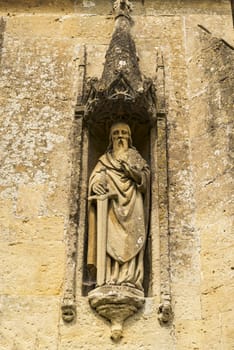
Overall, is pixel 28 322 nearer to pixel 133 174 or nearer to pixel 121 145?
pixel 133 174

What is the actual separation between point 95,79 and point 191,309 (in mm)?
2597

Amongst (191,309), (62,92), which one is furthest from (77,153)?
(191,309)

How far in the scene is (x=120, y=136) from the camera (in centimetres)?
675

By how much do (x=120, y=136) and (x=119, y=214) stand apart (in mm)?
932

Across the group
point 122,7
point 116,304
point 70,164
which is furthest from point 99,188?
point 122,7

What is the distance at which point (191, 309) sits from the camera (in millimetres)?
5867

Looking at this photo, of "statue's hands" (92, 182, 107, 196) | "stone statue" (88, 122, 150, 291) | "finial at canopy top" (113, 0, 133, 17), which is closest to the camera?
"stone statue" (88, 122, 150, 291)

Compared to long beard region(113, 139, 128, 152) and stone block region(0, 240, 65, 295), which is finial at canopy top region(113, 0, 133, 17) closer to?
long beard region(113, 139, 128, 152)

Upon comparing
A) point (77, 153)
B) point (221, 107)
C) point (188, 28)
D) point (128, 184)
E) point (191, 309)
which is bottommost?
point (191, 309)

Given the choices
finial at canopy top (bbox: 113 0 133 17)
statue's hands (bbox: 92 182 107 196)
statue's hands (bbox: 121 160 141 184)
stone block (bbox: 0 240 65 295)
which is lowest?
stone block (bbox: 0 240 65 295)

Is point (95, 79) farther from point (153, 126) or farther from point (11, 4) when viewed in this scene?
point (11, 4)

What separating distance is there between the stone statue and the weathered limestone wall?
0.25 meters

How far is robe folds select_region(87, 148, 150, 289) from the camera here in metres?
5.95

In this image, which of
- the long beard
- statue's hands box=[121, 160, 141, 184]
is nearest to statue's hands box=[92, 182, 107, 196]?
statue's hands box=[121, 160, 141, 184]
